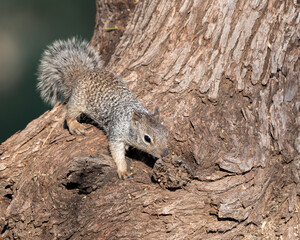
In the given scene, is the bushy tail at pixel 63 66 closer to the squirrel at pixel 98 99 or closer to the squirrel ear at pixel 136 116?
the squirrel at pixel 98 99

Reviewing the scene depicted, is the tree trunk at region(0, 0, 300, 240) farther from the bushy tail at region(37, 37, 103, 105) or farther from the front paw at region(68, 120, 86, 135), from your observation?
the bushy tail at region(37, 37, 103, 105)

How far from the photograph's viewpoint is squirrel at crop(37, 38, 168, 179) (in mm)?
3270

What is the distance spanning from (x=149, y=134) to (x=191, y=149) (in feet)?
1.24

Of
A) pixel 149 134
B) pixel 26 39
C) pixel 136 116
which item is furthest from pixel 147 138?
pixel 26 39

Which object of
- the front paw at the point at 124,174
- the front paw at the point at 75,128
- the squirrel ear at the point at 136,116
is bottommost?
the front paw at the point at 124,174

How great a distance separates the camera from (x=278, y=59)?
350 centimetres

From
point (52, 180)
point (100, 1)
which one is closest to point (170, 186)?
point (52, 180)

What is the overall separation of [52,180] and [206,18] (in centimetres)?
199

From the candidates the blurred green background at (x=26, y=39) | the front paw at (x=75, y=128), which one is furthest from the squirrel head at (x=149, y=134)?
the blurred green background at (x=26, y=39)

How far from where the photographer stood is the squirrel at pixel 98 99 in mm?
3270

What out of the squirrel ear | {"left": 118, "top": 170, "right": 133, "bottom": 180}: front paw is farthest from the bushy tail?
{"left": 118, "top": 170, "right": 133, "bottom": 180}: front paw

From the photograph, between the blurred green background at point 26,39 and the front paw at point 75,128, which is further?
the blurred green background at point 26,39

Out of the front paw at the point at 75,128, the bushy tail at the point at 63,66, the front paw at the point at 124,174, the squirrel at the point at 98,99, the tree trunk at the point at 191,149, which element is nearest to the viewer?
the tree trunk at the point at 191,149

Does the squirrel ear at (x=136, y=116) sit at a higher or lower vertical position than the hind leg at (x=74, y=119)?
higher
